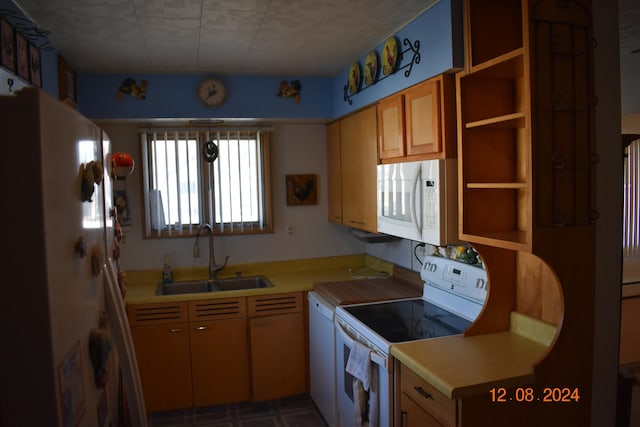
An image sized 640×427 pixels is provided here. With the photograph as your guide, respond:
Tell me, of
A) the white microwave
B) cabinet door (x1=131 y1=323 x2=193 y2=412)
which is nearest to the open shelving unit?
the white microwave

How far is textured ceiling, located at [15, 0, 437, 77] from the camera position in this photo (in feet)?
7.45

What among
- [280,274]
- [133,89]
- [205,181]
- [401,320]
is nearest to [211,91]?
A: [133,89]

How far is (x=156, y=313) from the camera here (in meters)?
3.28

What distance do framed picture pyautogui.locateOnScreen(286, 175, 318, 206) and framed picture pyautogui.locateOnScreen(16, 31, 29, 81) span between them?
215cm

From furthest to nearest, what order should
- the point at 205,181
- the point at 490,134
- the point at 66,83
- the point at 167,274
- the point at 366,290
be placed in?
the point at 205,181
the point at 167,274
the point at 366,290
the point at 66,83
the point at 490,134

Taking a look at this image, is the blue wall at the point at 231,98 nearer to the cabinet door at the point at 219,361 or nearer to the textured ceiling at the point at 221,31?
the textured ceiling at the point at 221,31

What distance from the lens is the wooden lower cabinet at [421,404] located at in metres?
1.79

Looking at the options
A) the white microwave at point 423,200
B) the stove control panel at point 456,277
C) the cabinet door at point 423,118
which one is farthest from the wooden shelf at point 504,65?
the stove control panel at point 456,277

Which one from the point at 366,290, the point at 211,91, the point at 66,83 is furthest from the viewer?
the point at 211,91

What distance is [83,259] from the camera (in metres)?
1.01

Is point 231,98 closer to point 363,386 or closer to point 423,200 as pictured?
point 423,200

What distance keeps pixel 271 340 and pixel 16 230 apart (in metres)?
2.80

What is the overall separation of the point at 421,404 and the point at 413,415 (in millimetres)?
95

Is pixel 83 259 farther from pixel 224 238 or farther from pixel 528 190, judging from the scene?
pixel 224 238
